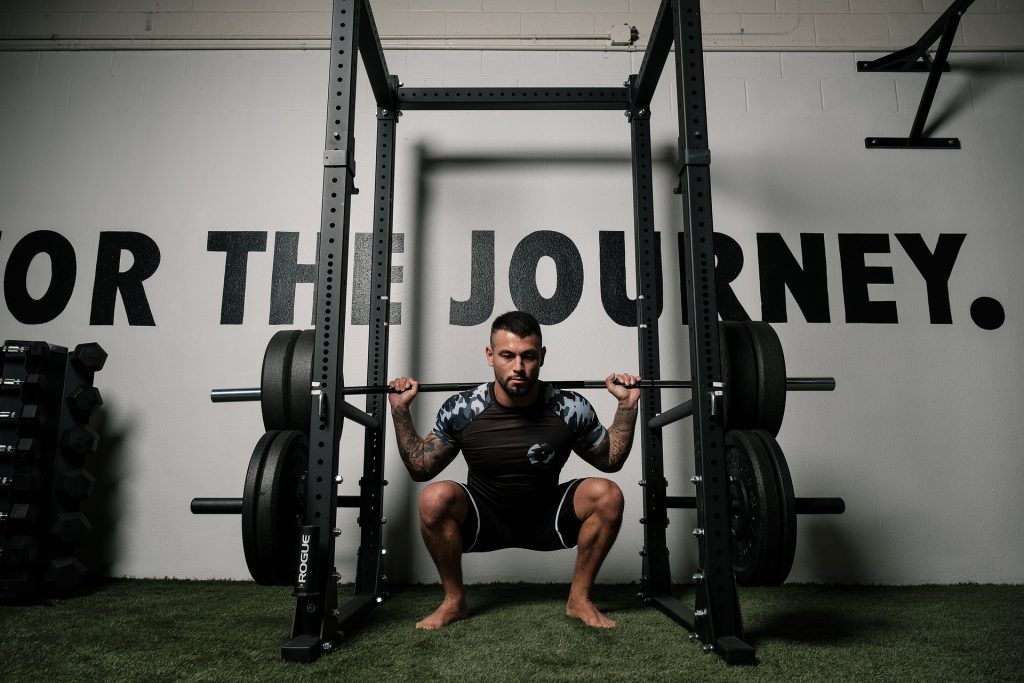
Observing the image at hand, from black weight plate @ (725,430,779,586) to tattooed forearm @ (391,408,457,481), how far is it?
36.3 inches

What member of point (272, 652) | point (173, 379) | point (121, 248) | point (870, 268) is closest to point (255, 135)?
point (121, 248)

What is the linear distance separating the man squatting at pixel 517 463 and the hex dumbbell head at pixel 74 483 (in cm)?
127

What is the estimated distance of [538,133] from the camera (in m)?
2.97

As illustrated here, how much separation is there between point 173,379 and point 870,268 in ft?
9.94

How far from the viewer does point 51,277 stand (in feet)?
9.42

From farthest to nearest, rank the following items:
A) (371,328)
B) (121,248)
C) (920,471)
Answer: (121,248) < (920,471) < (371,328)

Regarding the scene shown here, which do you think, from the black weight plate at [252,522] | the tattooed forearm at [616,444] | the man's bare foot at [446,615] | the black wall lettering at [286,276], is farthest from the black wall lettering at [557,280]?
the black weight plate at [252,522]

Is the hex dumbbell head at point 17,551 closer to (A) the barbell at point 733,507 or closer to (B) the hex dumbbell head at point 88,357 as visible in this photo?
(B) the hex dumbbell head at point 88,357

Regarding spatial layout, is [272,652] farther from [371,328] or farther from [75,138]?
[75,138]

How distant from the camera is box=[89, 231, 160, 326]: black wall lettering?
9.30 ft

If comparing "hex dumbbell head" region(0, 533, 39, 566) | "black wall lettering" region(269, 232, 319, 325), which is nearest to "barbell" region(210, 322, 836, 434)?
"black wall lettering" region(269, 232, 319, 325)

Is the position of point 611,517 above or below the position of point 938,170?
below

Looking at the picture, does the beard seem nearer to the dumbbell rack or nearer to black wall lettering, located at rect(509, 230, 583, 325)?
black wall lettering, located at rect(509, 230, 583, 325)

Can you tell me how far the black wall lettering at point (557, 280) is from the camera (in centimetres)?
281
